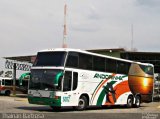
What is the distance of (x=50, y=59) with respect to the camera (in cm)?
2234

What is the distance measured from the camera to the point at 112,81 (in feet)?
87.6

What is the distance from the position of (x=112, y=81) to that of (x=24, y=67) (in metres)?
25.1

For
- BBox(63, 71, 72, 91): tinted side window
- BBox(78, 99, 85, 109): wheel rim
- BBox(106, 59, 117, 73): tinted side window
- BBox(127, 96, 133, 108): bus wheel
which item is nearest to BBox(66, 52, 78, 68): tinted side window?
BBox(63, 71, 72, 91): tinted side window

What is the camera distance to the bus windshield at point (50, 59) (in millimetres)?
21953

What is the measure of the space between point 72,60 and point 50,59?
120 cm

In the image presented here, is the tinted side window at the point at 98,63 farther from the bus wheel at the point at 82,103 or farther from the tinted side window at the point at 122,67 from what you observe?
the tinted side window at the point at 122,67

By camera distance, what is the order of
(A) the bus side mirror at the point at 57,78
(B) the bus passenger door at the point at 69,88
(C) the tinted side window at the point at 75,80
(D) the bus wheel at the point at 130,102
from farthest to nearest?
(D) the bus wheel at the point at 130,102 → (C) the tinted side window at the point at 75,80 → (B) the bus passenger door at the point at 69,88 → (A) the bus side mirror at the point at 57,78

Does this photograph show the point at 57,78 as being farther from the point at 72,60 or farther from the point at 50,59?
the point at 72,60

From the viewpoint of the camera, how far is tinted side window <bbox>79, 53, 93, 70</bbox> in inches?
911

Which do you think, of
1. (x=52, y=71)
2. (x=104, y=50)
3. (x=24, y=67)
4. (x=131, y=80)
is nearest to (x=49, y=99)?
(x=52, y=71)

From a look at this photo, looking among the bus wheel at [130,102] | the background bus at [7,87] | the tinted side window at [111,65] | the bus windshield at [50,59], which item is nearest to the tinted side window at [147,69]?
the bus wheel at [130,102]

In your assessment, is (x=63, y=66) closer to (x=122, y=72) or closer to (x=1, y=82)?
(x=122, y=72)

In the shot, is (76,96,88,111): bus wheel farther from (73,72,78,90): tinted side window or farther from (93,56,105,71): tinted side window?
(93,56,105,71): tinted side window

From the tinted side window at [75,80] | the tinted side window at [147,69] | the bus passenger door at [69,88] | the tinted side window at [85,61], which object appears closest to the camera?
the bus passenger door at [69,88]
